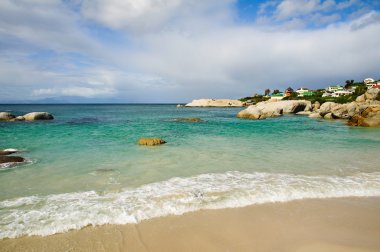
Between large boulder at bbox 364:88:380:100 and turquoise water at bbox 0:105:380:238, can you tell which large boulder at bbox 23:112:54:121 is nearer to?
turquoise water at bbox 0:105:380:238

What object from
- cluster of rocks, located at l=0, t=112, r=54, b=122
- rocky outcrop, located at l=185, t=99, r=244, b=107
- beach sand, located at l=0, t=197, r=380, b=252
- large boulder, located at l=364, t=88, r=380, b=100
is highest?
large boulder, located at l=364, t=88, r=380, b=100

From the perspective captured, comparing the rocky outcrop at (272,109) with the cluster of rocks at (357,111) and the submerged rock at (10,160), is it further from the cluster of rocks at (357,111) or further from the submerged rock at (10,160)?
the submerged rock at (10,160)

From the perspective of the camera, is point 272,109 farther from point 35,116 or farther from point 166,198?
point 166,198

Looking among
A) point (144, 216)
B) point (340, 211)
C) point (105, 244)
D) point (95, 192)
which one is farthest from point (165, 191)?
point (340, 211)

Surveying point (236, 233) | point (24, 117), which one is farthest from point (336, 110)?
point (24, 117)

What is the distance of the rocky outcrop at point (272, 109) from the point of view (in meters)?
44.2

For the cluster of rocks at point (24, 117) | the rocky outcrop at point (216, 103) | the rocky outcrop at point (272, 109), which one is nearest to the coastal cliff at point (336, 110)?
the rocky outcrop at point (272, 109)

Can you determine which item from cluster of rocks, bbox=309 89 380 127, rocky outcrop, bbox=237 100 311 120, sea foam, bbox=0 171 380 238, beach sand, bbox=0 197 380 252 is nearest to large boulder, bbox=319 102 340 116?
cluster of rocks, bbox=309 89 380 127

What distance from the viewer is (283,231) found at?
17.6ft

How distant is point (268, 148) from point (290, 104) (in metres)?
47.0

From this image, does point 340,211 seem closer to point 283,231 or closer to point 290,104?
point 283,231

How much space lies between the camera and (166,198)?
7.08 m

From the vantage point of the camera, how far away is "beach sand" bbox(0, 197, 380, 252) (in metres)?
4.80

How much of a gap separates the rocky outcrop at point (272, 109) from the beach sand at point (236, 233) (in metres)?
37.7
